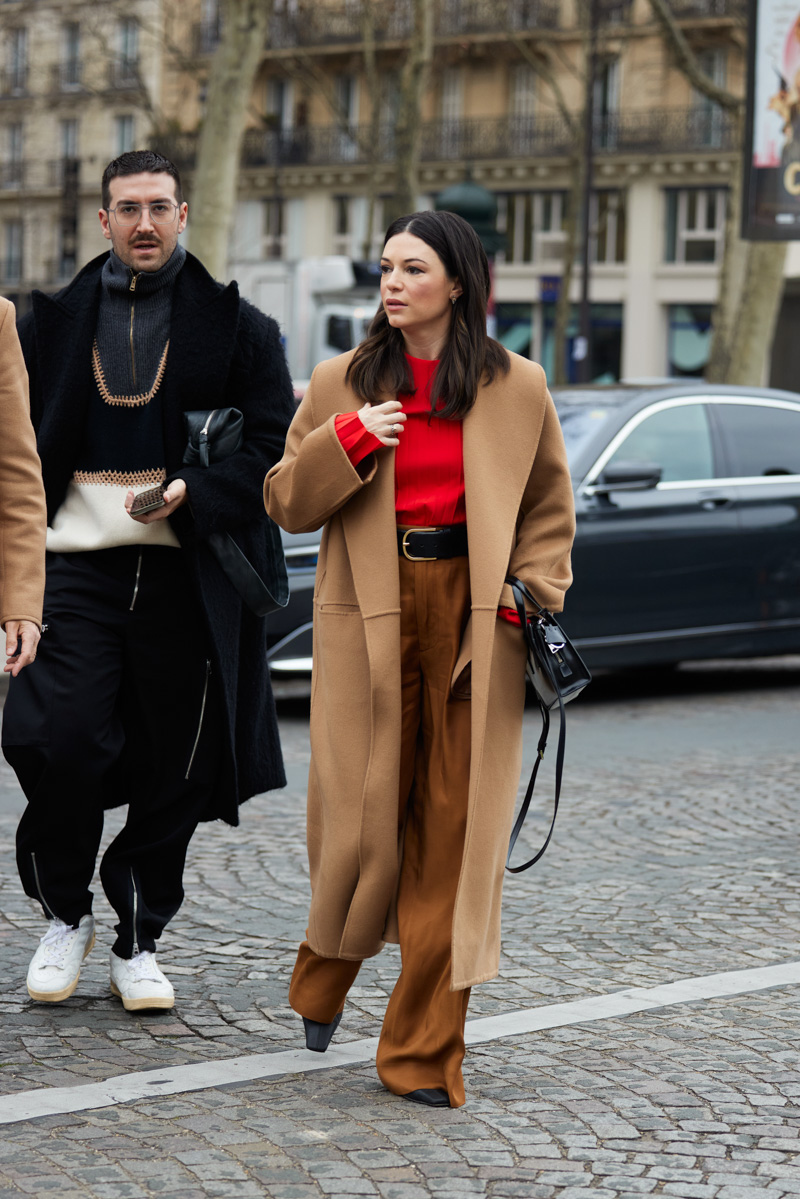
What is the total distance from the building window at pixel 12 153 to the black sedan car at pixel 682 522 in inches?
2231

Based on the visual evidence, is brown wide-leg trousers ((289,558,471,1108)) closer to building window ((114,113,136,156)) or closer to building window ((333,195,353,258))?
building window ((333,195,353,258))

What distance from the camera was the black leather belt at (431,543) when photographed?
390cm

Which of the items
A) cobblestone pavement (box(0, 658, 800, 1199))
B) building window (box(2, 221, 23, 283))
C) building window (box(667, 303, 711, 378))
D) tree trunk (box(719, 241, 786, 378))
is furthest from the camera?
building window (box(2, 221, 23, 283))

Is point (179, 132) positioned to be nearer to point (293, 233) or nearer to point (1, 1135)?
point (293, 233)

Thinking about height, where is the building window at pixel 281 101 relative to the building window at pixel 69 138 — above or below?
above

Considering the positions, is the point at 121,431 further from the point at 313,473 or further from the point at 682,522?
the point at 682,522

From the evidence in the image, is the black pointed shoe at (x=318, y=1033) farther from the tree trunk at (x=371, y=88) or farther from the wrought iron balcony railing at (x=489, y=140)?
the wrought iron balcony railing at (x=489, y=140)

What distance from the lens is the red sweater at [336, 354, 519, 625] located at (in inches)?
154

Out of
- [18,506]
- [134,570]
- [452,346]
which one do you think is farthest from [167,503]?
[452,346]

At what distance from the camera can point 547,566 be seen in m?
3.97

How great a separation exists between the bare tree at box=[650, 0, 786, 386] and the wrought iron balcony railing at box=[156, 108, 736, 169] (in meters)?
22.2

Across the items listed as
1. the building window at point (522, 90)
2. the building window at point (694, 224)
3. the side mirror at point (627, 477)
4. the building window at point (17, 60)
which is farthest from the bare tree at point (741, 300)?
the building window at point (17, 60)

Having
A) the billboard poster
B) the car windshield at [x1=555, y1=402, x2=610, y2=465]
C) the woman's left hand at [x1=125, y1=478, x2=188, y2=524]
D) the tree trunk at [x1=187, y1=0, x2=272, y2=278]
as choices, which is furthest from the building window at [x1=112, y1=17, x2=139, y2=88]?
the woman's left hand at [x1=125, y1=478, x2=188, y2=524]

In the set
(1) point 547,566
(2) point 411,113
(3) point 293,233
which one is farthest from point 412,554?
(3) point 293,233
